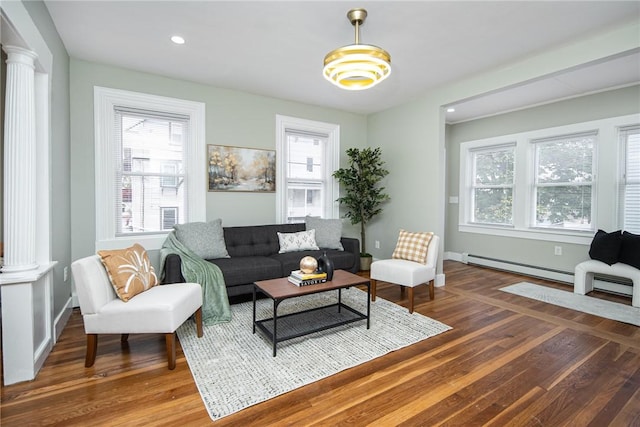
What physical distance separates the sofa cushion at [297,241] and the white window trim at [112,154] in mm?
Answer: 1148

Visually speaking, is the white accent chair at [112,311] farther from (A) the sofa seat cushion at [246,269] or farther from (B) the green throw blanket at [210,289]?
(A) the sofa seat cushion at [246,269]

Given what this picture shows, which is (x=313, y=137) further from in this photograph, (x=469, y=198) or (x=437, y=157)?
(x=469, y=198)

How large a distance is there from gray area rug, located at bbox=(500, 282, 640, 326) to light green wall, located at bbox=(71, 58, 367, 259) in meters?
2.66

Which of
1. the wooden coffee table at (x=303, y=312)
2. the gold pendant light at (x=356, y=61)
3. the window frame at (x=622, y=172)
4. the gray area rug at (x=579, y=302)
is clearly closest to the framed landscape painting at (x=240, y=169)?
the wooden coffee table at (x=303, y=312)

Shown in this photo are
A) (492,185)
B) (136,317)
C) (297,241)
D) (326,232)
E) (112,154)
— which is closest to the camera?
(136,317)

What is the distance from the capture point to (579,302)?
11.8ft

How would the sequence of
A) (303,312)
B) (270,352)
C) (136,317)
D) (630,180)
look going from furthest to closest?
1. (630,180)
2. (303,312)
3. (270,352)
4. (136,317)

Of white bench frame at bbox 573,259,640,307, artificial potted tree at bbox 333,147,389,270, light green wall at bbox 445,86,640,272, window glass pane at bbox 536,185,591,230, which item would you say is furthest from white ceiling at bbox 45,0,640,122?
white bench frame at bbox 573,259,640,307

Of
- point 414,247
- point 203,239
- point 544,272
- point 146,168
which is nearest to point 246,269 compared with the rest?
point 203,239

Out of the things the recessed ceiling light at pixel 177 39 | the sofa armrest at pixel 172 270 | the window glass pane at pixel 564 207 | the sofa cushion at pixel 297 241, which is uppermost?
the recessed ceiling light at pixel 177 39

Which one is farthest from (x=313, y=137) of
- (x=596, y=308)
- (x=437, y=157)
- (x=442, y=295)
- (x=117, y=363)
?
(x=596, y=308)

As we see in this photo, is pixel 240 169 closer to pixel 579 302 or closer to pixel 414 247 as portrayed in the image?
pixel 414 247

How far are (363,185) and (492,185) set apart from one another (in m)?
2.43

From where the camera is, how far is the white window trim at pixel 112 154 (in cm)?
346
